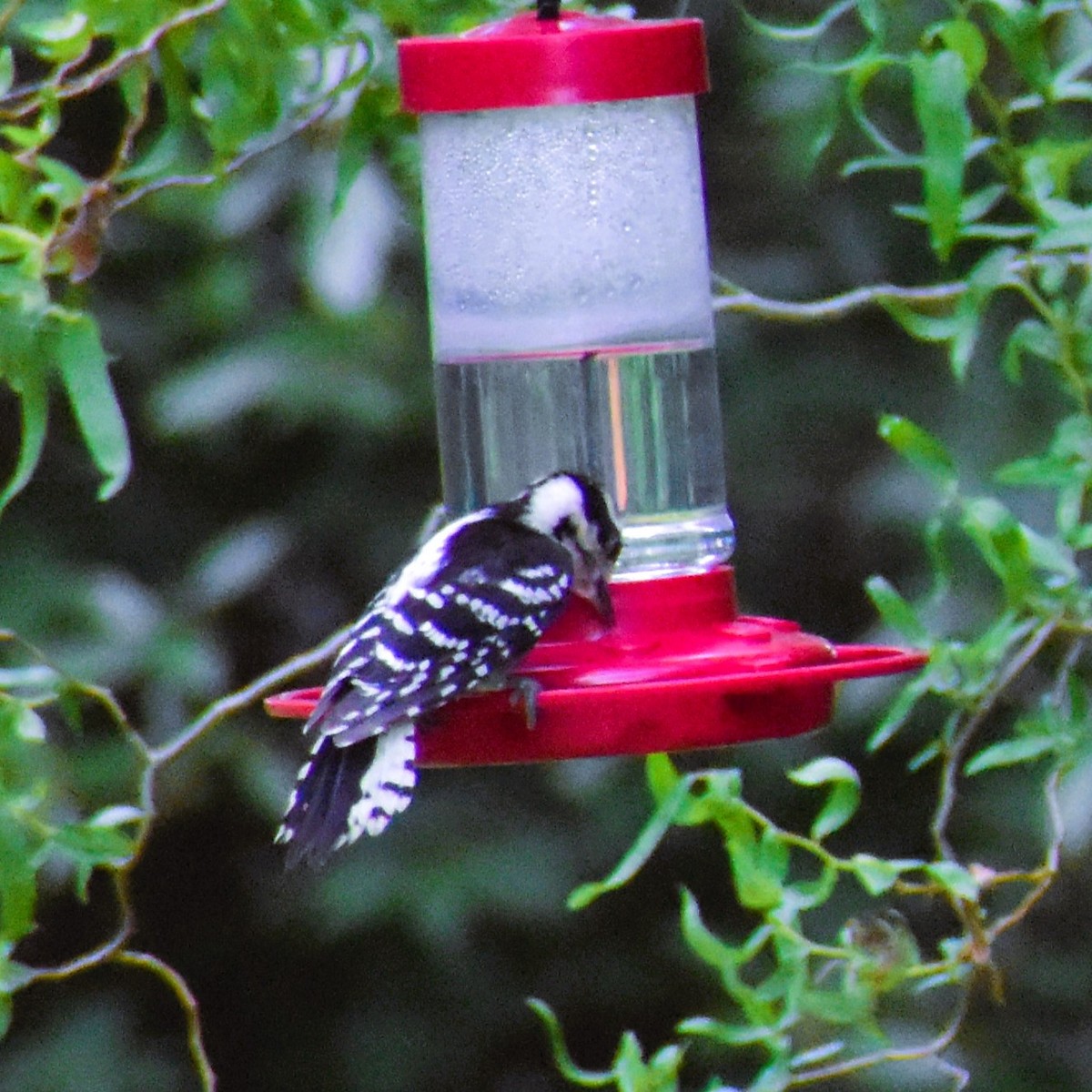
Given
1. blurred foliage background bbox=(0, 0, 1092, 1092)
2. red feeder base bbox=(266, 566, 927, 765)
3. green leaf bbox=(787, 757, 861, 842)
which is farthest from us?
blurred foliage background bbox=(0, 0, 1092, 1092)

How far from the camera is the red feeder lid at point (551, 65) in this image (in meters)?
2.71

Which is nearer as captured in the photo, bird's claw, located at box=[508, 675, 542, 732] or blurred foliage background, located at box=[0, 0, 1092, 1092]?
bird's claw, located at box=[508, 675, 542, 732]

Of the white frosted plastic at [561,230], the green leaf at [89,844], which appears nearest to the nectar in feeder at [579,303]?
the white frosted plastic at [561,230]

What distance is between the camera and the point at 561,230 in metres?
3.03

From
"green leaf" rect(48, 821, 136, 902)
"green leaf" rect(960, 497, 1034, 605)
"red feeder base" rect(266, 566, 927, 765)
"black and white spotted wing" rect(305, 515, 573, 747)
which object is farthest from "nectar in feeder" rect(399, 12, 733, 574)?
"green leaf" rect(48, 821, 136, 902)

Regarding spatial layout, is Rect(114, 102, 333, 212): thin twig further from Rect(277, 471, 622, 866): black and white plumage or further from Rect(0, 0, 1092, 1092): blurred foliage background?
Rect(277, 471, 622, 866): black and white plumage

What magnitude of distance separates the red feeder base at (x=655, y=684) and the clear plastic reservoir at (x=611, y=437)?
0.12m

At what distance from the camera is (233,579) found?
166 inches

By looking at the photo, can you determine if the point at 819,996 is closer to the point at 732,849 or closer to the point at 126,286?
the point at 732,849

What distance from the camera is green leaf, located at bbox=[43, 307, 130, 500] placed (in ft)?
9.12

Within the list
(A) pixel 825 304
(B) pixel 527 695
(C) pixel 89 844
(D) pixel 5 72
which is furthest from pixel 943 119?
(C) pixel 89 844

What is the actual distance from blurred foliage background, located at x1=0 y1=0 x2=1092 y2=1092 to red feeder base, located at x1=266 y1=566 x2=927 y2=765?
38.8 inches

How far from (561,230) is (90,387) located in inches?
22.6

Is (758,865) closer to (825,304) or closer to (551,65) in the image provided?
(825,304)
